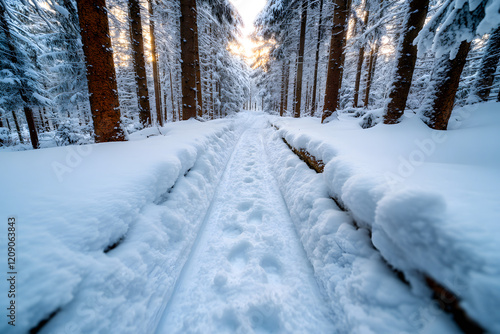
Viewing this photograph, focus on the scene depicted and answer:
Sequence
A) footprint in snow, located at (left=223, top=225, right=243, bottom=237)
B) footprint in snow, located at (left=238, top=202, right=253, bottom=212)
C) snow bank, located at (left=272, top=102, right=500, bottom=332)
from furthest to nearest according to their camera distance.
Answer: footprint in snow, located at (left=238, top=202, right=253, bottom=212) → footprint in snow, located at (left=223, top=225, right=243, bottom=237) → snow bank, located at (left=272, top=102, right=500, bottom=332)

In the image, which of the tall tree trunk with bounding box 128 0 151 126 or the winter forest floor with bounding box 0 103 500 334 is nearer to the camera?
the winter forest floor with bounding box 0 103 500 334

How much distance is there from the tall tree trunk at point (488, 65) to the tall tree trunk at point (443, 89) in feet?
10.9

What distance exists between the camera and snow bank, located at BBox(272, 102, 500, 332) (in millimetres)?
907

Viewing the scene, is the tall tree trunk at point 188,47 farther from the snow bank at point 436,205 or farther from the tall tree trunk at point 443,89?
the tall tree trunk at point 443,89

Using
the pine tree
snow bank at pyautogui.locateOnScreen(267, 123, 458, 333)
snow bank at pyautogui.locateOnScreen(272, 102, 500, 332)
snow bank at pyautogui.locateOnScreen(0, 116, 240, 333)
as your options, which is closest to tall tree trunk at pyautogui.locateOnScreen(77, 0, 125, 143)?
snow bank at pyautogui.locateOnScreen(0, 116, 240, 333)

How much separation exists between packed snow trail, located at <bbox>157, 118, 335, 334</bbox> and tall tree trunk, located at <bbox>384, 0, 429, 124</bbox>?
3944mm

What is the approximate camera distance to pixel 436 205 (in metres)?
1.16

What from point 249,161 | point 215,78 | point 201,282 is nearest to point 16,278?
point 201,282

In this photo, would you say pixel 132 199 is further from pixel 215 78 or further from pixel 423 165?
pixel 215 78

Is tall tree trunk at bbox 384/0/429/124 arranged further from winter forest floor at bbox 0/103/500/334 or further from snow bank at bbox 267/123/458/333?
snow bank at bbox 267/123/458/333

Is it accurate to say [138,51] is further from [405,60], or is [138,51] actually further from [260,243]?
[405,60]

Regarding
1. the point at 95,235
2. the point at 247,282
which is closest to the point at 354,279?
the point at 247,282

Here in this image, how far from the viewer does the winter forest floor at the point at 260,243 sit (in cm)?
109

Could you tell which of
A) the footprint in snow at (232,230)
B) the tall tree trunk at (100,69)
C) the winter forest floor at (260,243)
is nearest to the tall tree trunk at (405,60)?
the winter forest floor at (260,243)
